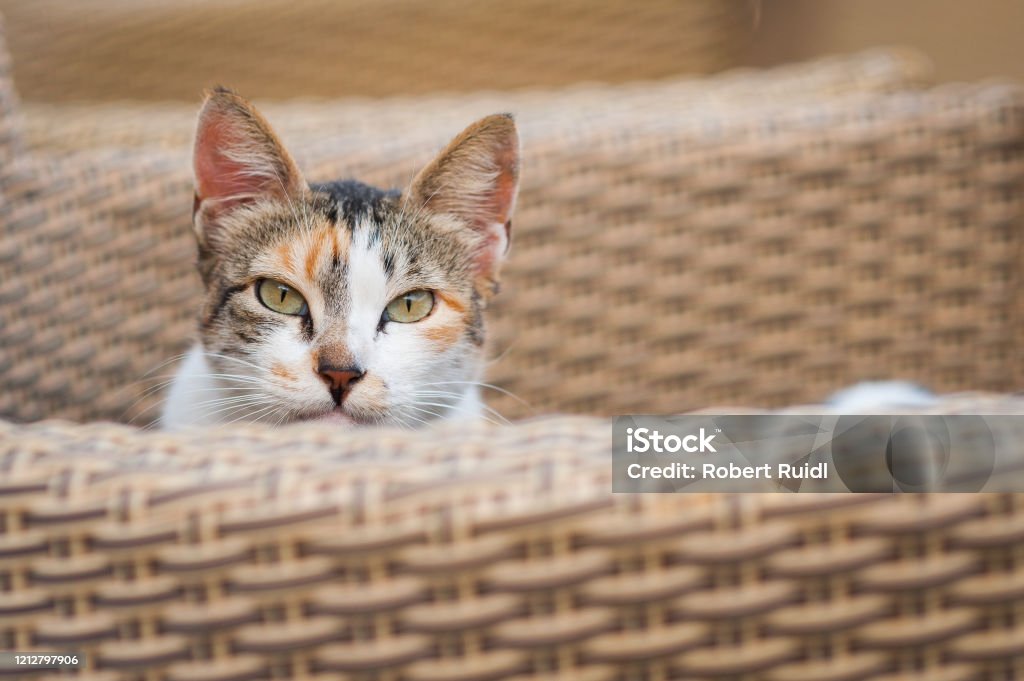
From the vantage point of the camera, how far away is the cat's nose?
2.03 ft

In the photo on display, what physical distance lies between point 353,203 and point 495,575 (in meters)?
0.51

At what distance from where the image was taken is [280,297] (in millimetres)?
696

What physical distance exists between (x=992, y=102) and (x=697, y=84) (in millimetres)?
406

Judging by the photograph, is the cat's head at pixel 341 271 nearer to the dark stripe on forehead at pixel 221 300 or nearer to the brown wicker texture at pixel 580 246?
the dark stripe on forehead at pixel 221 300

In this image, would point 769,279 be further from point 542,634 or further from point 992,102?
point 542,634

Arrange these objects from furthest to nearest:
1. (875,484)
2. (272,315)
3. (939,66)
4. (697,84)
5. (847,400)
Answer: (939,66) → (697,84) → (847,400) → (272,315) → (875,484)

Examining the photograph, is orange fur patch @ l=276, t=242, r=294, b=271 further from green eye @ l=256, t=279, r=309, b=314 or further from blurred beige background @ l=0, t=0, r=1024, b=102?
blurred beige background @ l=0, t=0, r=1024, b=102

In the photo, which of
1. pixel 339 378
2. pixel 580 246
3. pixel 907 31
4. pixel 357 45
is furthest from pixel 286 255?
pixel 907 31

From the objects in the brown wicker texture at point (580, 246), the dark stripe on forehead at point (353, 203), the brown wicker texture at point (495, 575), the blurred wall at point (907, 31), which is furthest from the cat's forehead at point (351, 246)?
the blurred wall at point (907, 31)

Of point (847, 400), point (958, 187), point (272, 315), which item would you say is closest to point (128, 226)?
point (272, 315)

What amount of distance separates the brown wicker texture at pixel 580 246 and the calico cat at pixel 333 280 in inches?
4.3

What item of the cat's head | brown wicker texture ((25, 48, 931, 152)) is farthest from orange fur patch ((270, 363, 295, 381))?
brown wicker texture ((25, 48, 931, 152))

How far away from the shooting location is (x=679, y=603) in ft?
1.09

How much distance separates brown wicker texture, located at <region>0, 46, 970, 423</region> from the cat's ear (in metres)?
0.09
